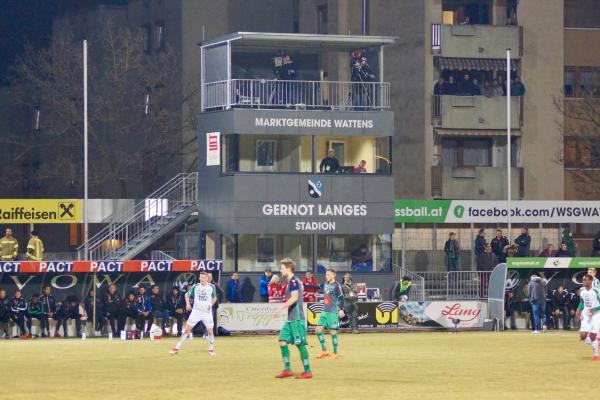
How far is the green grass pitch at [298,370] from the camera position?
85.2ft

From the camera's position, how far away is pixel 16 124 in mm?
81188

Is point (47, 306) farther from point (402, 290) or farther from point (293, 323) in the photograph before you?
point (293, 323)

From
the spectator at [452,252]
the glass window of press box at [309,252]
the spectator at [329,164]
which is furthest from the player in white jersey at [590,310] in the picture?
the spectator at [452,252]

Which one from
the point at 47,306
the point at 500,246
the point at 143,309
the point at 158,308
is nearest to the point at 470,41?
the point at 500,246

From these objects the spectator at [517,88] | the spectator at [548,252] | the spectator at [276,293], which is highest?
the spectator at [517,88]

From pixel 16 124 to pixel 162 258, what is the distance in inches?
1134

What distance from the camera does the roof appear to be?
5231 cm

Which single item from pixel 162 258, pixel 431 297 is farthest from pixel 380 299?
pixel 162 258

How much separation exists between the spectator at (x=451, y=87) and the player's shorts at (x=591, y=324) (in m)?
35.3

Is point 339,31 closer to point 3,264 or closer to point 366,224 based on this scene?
point 366,224

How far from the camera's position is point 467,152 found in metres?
71.8

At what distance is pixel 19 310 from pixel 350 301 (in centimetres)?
997

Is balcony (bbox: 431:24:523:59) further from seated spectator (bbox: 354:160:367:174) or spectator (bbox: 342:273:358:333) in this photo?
spectator (bbox: 342:273:358:333)

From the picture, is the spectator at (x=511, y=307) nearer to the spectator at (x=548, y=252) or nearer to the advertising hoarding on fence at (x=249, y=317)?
the spectator at (x=548, y=252)
